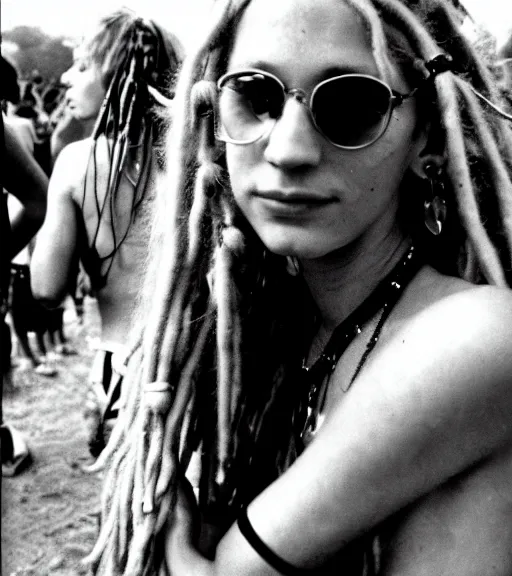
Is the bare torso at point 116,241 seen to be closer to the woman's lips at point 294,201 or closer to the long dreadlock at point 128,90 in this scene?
the long dreadlock at point 128,90

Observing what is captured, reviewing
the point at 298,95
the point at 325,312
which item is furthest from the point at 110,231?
the point at 298,95

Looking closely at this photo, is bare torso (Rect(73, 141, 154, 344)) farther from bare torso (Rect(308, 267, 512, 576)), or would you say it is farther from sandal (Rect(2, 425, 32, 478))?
bare torso (Rect(308, 267, 512, 576))

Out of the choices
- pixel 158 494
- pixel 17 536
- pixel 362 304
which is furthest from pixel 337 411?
pixel 17 536

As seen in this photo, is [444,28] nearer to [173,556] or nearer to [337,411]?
[337,411]

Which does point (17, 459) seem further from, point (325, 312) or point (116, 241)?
point (325, 312)

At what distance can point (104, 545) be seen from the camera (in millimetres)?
1484

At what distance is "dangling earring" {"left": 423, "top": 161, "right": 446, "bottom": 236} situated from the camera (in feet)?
4.31

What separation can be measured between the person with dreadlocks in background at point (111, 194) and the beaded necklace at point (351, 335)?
1599 millimetres

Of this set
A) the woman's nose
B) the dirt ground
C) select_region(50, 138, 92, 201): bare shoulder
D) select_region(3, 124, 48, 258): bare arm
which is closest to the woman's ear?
the woman's nose

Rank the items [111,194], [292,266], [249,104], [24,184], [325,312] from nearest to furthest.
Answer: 1. [249,104]
2. [325,312]
3. [292,266]
4. [111,194]
5. [24,184]

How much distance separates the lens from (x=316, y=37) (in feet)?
3.83

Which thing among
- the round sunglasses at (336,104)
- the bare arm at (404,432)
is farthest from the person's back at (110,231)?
the bare arm at (404,432)

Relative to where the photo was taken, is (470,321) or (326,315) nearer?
(470,321)

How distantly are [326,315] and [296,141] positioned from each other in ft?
1.60
